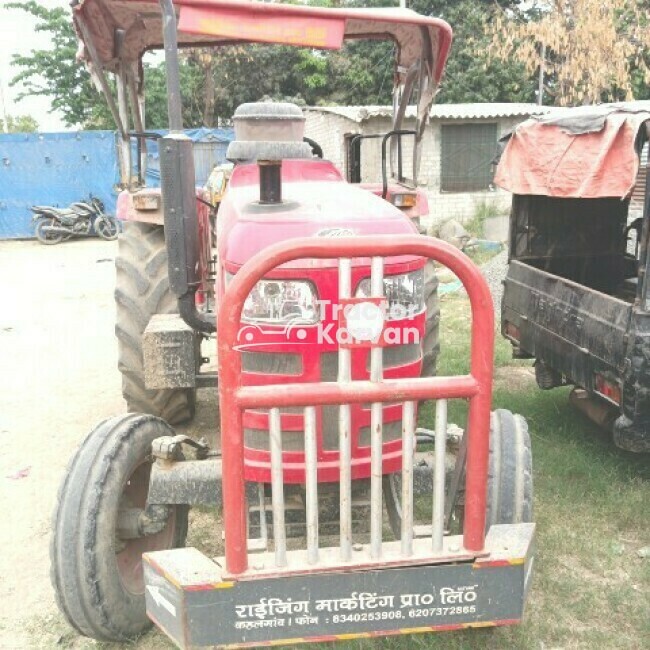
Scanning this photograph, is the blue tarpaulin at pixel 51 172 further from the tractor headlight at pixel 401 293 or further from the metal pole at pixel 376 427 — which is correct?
the metal pole at pixel 376 427

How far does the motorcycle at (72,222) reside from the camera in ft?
50.7

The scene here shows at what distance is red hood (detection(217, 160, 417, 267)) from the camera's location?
2.69m

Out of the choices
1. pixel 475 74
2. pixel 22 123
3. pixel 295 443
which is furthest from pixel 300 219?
pixel 22 123

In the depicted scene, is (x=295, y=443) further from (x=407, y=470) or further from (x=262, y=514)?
(x=407, y=470)

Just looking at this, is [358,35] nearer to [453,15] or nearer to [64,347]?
[64,347]

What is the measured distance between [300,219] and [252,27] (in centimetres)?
114

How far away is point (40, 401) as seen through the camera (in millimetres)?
5867

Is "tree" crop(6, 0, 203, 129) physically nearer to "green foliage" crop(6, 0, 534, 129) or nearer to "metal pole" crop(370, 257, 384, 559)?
"green foliage" crop(6, 0, 534, 129)

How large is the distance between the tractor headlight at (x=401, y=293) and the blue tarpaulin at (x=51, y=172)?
44.9ft

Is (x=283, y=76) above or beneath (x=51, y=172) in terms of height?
above

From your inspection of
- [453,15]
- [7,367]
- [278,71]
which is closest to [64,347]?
[7,367]

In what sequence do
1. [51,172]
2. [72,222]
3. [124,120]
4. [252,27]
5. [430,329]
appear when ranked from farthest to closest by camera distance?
[51,172] < [72,222] < [124,120] < [430,329] < [252,27]

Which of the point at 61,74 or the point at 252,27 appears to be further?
the point at 61,74

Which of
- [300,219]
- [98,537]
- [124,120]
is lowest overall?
[98,537]
